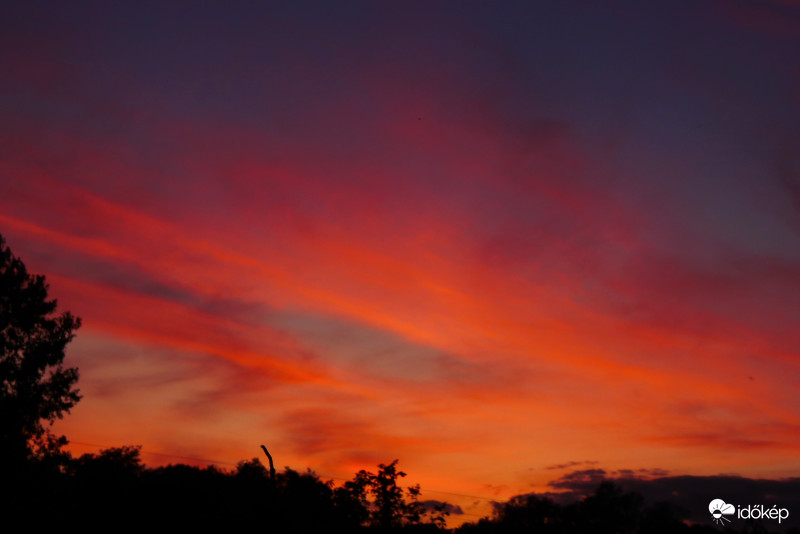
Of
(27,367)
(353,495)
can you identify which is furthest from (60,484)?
(353,495)

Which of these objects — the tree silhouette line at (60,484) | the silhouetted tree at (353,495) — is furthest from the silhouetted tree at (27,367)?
the silhouetted tree at (353,495)

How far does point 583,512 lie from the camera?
97.1 m

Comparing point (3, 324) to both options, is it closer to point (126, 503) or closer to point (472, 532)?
point (126, 503)

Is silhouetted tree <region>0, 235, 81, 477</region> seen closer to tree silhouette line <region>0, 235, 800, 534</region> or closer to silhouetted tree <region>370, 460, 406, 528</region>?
tree silhouette line <region>0, 235, 800, 534</region>

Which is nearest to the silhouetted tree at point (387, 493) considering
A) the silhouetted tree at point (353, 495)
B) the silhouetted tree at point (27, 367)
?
the silhouetted tree at point (353, 495)

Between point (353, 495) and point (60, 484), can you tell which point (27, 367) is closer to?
point (60, 484)

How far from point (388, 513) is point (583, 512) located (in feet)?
141

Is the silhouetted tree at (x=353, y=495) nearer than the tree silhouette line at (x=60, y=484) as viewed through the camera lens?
No

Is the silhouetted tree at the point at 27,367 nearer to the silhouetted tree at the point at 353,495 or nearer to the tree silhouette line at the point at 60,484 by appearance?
the tree silhouette line at the point at 60,484

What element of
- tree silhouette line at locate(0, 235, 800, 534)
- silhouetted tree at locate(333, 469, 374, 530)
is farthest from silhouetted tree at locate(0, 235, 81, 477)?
silhouetted tree at locate(333, 469, 374, 530)

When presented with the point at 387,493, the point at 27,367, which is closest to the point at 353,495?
the point at 387,493

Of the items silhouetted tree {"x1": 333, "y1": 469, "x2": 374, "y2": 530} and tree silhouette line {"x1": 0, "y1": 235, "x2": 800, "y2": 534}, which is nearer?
tree silhouette line {"x1": 0, "y1": 235, "x2": 800, "y2": 534}

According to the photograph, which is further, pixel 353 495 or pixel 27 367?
pixel 353 495

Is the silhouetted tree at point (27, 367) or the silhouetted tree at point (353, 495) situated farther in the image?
the silhouetted tree at point (353, 495)
